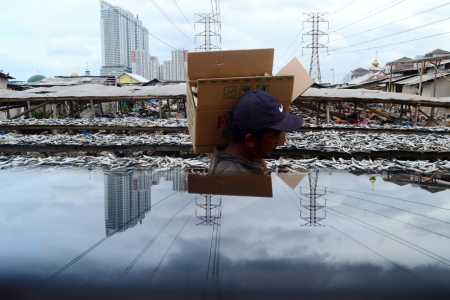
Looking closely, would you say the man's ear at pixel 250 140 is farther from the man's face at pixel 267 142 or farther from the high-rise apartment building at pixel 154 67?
the high-rise apartment building at pixel 154 67

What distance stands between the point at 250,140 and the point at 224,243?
1.21 meters

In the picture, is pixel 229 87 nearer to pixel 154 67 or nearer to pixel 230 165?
pixel 230 165

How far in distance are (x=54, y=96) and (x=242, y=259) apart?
13.4m

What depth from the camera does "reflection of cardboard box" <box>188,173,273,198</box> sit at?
1.50 metres

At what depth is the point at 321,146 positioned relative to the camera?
5.80 m

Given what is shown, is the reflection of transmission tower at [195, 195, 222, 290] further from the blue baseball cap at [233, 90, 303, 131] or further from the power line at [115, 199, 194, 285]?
the blue baseball cap at [233, 90, 303, 131]

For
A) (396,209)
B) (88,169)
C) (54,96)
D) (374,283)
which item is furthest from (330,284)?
(54,96)

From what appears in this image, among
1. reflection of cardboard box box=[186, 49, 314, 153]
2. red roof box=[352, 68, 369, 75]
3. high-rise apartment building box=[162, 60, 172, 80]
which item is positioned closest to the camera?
reflection of cardboard box box=[186, 49, 314, 153]

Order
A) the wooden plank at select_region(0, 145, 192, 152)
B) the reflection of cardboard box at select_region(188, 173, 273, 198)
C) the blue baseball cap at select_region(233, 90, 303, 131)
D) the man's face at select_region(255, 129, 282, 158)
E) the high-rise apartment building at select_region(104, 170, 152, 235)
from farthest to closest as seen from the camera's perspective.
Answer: the wooden plank at select_region(0, 145, 192, 152) < the man's face at select_region(255, 129, 282, 158) < the blue baseball cap at select_region(233, 90, 303, 131) < the reflection of cardboard box at select_region(188, 173, 273, 198) < the high-rise apartment building at select_region(104, 170, 152, 235)

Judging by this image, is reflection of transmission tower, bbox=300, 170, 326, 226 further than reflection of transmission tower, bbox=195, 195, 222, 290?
Yes

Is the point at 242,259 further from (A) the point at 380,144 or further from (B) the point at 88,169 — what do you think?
(A) the point at 380,144

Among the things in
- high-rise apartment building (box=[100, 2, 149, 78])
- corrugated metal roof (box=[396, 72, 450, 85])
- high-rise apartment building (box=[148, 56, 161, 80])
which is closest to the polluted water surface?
corrugated metal roof (box=[396, 72, 450, 85])

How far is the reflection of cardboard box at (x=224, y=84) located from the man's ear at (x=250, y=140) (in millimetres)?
298

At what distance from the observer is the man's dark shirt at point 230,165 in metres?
2.11
